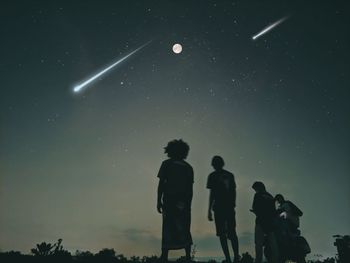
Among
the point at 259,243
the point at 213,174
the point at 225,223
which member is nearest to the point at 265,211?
the point at 259,243

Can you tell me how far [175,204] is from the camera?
5.69 metres

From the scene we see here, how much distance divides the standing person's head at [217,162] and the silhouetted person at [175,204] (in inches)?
48.7

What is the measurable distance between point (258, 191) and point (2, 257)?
5.49 m

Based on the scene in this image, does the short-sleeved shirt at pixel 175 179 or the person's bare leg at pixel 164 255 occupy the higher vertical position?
the short-sleeved shirt at pixel 175 179

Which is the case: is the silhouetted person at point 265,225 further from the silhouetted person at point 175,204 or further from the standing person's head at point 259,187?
the silhouetted person at point 175,204

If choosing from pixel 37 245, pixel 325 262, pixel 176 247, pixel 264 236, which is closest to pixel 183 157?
pixel 176 247

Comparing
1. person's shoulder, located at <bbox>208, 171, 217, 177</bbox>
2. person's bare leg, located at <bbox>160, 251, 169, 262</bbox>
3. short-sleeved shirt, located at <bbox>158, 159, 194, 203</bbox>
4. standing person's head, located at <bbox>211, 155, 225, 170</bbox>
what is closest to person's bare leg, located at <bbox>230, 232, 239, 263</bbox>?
person's shoulder, located at <bbox>208, 171, 217, 177</bbox>

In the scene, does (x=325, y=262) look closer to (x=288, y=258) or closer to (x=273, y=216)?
(x=288, y=258)

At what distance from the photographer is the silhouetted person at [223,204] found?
6652mm

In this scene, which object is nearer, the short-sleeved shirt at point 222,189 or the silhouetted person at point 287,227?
the short-sleeved shirt at point 222,189

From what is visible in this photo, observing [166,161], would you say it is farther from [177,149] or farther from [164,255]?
[164,255]

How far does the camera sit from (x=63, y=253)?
6.55 meters

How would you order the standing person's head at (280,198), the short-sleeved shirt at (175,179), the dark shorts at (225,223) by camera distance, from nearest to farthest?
the short-sleeved shirt at (175,179) → the dark shorts at (225,223) → the standing person's head at (280,198)

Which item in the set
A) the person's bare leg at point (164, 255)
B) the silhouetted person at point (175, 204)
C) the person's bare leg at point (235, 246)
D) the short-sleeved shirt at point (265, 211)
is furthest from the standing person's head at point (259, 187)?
→ the person's bare leg at point (164, 255)
